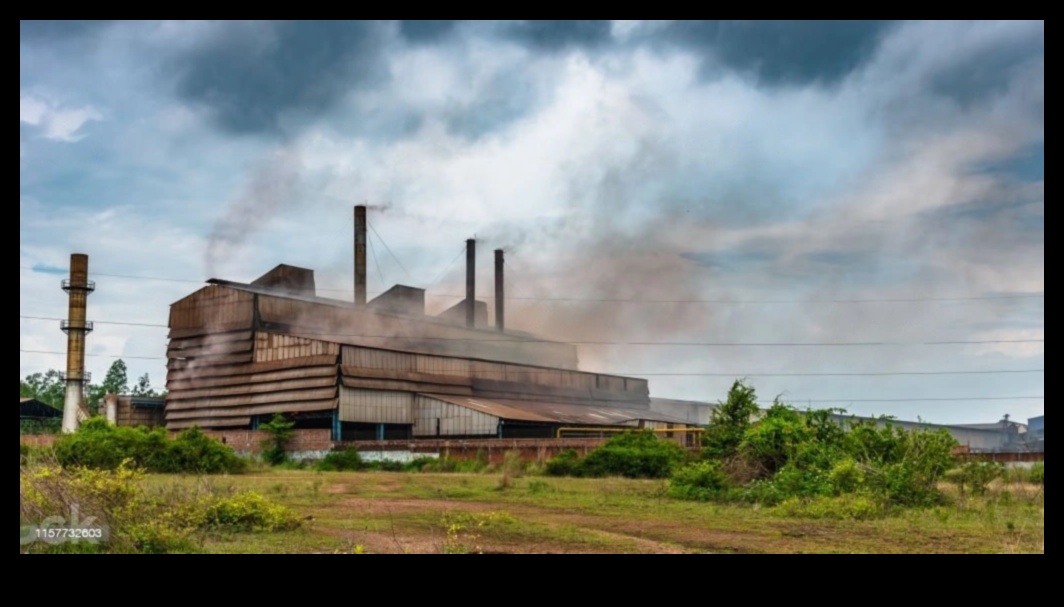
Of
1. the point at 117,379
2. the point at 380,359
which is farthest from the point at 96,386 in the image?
the point at 380,359

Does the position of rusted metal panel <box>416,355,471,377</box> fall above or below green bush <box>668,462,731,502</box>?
above

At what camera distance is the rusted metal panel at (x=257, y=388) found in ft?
154

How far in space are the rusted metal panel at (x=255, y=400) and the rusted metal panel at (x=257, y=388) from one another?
8.6 inches

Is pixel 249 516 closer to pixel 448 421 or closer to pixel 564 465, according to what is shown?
pixel 564 465

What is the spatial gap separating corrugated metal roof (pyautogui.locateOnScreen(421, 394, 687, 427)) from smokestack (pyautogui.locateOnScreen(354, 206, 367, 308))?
12.2m

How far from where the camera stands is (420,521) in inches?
663

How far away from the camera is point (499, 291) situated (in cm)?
7456

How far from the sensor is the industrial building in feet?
155

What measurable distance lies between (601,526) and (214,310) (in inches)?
1636

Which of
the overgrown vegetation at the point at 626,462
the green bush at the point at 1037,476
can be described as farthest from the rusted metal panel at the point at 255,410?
the green bush at the point at 1037,476

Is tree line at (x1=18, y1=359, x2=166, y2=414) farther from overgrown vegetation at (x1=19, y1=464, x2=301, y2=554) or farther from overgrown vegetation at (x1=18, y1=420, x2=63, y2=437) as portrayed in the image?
overgrown vegetation at (x1=19, y1=464, x2=301, y2=554)

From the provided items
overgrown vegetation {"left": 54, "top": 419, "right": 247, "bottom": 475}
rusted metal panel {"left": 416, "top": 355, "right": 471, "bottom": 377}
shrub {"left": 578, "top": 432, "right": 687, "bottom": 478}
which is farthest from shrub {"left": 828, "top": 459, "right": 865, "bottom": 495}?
rusted metal panel {"left": 416, "top": 355, "right": 471, "bottom": 377}
